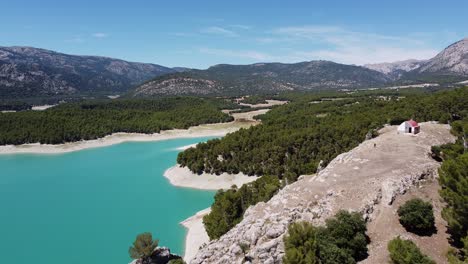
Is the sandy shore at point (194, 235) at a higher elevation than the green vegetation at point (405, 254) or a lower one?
lower

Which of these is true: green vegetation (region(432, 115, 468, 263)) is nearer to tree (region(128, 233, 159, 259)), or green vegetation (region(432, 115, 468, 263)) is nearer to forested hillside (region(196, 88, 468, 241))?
tree (region(128, 233, 159, 259))

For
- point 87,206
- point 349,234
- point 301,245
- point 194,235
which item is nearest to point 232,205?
point 194,235

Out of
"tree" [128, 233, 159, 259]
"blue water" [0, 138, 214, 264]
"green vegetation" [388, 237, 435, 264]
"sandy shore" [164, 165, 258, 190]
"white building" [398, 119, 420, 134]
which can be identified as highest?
"white building" [398, 119, 420, 134]

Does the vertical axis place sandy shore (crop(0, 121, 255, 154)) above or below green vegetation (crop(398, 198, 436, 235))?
below

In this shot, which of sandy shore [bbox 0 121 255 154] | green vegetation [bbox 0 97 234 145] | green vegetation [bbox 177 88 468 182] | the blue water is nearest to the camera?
the blue water

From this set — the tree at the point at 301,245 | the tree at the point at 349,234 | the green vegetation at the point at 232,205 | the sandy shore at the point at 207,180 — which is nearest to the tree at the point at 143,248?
the green vegetation at the point at 232,205

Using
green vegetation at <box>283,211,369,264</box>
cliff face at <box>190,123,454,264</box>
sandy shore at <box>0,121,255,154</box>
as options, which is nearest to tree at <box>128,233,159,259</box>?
cliff face at <box>190,123,454,264</box>

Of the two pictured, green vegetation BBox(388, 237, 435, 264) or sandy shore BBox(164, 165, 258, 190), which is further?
sandy shore BBox(164, 165, 258, 190)

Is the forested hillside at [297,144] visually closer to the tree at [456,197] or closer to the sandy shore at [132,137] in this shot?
the tree at [456,197]
